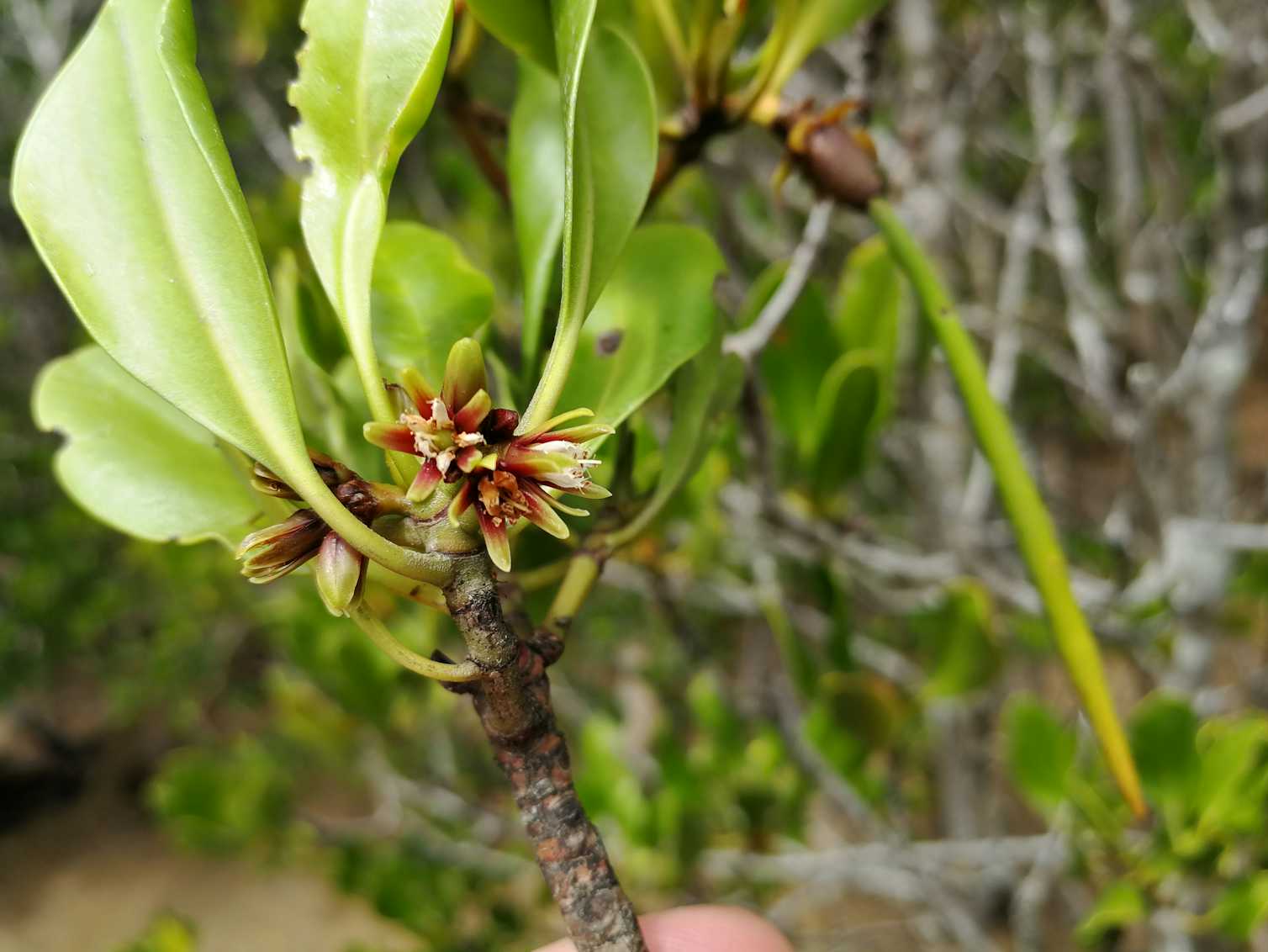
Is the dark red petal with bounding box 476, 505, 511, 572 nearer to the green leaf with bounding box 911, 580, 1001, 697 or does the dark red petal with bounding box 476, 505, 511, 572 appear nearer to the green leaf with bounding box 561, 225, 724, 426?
the green leaf with bounding box 561, 225, 724, 426

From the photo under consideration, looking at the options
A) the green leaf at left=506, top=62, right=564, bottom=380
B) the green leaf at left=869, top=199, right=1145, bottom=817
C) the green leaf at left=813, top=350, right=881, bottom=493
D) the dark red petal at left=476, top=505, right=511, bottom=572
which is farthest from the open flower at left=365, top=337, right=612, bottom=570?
the green leaf at left=813, top=350, right=881, bottom=493

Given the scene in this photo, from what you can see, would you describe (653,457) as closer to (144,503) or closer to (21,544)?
(144,503)

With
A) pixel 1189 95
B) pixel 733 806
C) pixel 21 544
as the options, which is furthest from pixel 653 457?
pixel 21 544

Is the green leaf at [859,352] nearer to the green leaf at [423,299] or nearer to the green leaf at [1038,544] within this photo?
the green leaf at [1038,544]

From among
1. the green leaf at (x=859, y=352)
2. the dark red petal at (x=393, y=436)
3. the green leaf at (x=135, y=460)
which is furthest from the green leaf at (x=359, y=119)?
the green leaf at (x=859, y=352)

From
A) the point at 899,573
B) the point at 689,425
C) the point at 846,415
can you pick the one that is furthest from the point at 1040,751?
the point at 689,425

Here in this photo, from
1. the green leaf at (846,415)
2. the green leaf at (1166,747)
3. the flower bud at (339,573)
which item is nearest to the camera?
the flower bud at (339,573)

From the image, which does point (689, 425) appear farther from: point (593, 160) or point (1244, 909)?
point (1244, 909)
